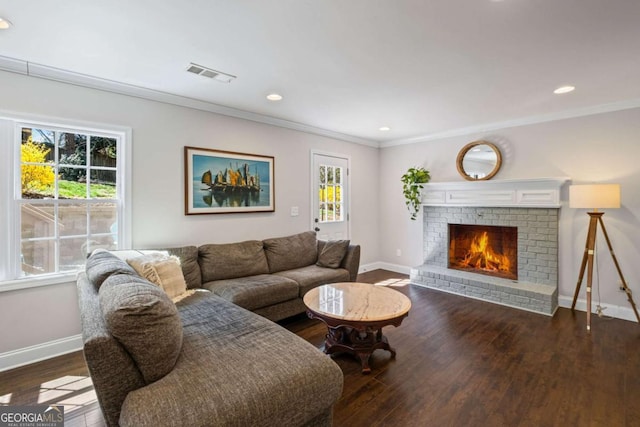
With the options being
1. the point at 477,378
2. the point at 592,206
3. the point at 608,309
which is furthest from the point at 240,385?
the point at 608,309

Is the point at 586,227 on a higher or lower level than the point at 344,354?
higher

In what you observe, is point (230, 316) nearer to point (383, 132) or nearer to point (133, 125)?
point (133, 125)

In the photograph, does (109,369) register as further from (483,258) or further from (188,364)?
(483,258)

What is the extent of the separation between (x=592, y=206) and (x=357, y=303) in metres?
2.70

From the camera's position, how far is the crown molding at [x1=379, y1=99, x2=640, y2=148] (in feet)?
11.1

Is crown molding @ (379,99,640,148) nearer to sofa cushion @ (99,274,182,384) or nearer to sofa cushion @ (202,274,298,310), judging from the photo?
sofa cushion @ (202,274,298,310)

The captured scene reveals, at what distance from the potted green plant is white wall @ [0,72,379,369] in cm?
129

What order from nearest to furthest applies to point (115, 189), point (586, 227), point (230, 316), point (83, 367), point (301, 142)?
1. point (230, 316)
2. point (83, 367)
3. point (115, 189)
4. point (586, 227)
5. point (301, 142)

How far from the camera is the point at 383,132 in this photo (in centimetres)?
487

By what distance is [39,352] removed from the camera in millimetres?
2566

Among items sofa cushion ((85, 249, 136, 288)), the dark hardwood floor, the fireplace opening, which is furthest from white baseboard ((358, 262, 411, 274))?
sofa cushion ((85, 249, 136, 288))

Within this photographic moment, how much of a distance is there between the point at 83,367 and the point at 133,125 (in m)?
2.20

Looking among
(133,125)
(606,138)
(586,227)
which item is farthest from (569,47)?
(133,125)

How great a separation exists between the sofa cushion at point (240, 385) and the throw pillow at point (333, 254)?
1.95m
